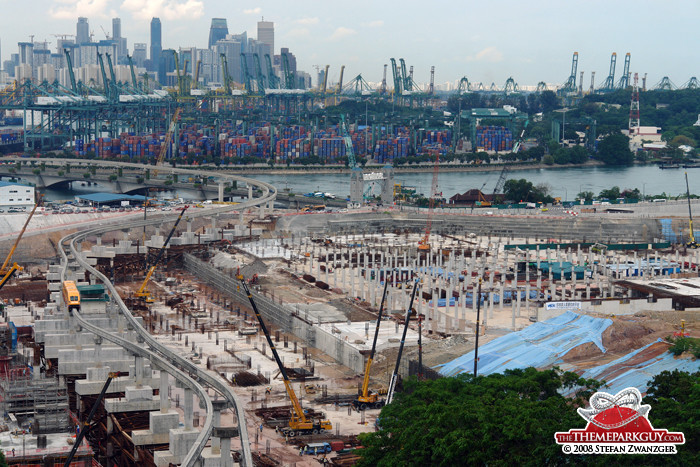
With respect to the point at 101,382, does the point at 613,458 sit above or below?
above

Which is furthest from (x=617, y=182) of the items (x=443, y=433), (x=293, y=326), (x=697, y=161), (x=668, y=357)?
(x=443, y=433)

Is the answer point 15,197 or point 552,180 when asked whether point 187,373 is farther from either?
point 552,180

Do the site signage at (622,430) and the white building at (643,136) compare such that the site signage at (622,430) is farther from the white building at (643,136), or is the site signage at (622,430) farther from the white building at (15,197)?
the white building at (643,136)

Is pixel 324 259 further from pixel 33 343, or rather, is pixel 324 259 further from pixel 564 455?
pixel 564 455

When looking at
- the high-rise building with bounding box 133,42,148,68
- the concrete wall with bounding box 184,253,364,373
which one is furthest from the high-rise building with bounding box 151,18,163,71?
the concrete wall with bounding box 184,253,364,373

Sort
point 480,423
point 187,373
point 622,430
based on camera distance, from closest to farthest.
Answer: point 622,430
point 480,423
point 187,373

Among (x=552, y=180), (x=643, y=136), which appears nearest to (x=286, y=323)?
(x=552, y=180)

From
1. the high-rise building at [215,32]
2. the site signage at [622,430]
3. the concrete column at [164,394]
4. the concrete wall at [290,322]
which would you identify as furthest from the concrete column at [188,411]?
the high-rise building at [215,32]
